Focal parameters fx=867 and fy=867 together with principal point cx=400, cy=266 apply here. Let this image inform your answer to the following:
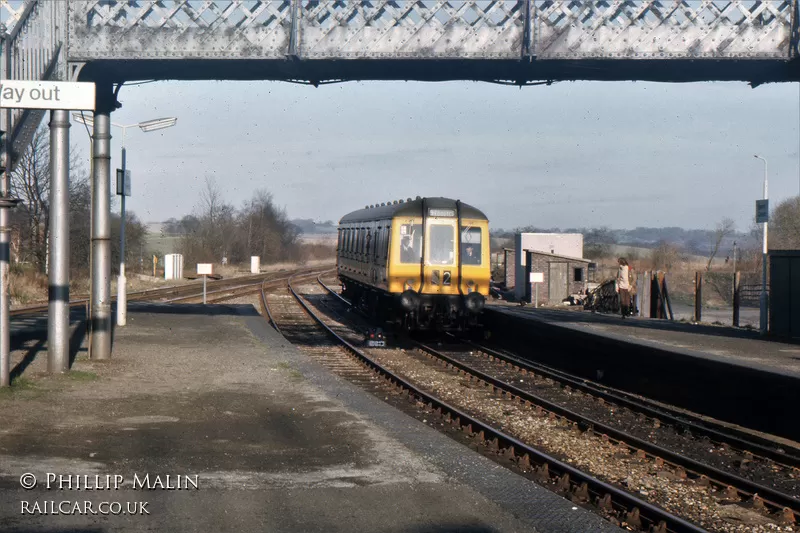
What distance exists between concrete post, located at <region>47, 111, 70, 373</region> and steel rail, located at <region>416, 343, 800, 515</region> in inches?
259

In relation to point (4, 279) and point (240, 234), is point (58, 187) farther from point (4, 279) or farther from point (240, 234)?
point (240, 234)

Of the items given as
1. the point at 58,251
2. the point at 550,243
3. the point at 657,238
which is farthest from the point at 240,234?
the point at 657,238

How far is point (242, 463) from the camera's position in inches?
284

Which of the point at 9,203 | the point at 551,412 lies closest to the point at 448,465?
the point at 551,412

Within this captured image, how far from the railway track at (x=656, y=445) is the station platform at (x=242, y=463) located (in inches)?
90.1

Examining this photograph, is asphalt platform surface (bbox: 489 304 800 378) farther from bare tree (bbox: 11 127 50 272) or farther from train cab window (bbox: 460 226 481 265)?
bare tree (bbox: 11 127 50 272)

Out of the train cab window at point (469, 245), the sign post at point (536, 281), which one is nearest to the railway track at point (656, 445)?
the train cab window at point (469, 245)

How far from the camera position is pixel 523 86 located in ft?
49.6

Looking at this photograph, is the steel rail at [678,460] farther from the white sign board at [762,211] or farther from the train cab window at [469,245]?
the white sign board at [762,211]

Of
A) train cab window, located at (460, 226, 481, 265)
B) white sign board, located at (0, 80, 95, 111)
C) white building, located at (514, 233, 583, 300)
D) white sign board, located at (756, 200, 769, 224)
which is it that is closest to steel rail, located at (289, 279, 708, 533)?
white sign board, located at (0, 80, 95, 111)

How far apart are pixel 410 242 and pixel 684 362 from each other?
8496mm

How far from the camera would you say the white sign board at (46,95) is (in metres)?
10.0

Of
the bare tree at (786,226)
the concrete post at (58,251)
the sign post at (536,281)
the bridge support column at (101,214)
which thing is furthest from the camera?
the bare tree at (786,226)

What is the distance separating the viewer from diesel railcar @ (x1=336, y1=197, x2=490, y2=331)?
19891 mm
